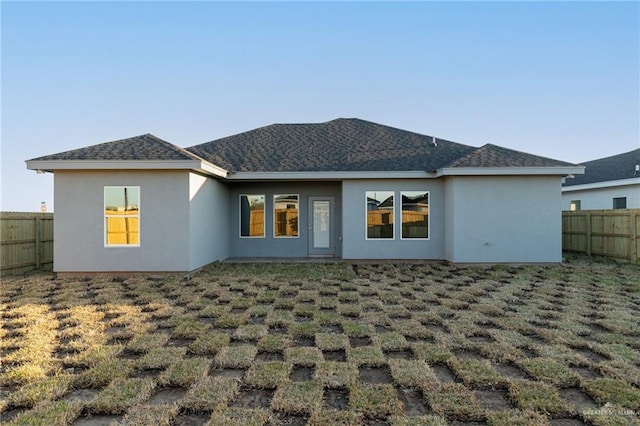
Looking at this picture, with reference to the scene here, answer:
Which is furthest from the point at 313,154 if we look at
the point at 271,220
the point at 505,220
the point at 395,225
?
the point at 505,220

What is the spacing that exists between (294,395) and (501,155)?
387 inches

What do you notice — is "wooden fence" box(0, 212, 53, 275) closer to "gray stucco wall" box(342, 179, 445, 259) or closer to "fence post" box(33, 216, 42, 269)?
"fence post" box(33, 216, 42, 269)

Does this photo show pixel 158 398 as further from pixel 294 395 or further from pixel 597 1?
pixel 597 1

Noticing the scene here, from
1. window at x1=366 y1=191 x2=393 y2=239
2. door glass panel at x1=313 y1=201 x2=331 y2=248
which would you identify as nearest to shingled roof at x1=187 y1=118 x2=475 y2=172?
window at x1=366 y1=191 x2=393 y2=239

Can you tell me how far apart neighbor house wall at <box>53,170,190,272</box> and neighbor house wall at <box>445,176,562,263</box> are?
24.5 feet

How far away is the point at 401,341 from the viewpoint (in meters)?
4.21

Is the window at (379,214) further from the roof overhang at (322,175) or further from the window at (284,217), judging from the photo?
the window at (284,217)

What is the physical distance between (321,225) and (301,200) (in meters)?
1.11

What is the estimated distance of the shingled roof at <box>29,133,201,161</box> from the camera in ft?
27.4

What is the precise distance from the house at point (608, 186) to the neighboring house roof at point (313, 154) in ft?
25.4

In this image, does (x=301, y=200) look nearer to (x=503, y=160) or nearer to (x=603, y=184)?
(x=503, y=160)

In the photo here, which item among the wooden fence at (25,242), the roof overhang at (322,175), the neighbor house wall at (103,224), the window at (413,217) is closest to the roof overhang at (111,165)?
the neighbor house wall at (103,224)

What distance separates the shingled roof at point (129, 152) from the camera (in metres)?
8.36

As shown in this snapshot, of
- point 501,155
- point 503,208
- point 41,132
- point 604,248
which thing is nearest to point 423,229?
point 503,208
